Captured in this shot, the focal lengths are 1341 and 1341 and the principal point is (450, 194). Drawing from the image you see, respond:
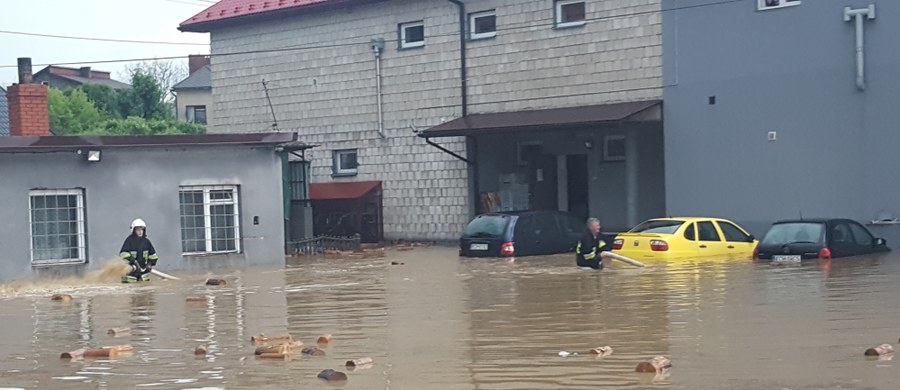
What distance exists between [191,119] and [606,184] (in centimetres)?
4980

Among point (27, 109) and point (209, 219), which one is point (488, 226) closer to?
point (209, 219)

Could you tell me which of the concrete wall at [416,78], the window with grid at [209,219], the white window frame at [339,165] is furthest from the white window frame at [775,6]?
the white window frame at [339,165]

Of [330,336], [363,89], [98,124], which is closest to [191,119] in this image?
[98,124]

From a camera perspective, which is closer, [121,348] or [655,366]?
[655,366]

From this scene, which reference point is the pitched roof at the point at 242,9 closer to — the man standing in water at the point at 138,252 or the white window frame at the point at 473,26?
the white window frame at the point at 473,26

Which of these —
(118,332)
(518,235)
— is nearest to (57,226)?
(518,235)

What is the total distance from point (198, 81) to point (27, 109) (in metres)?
50.9

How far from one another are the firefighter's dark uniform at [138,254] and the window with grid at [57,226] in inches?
91.4

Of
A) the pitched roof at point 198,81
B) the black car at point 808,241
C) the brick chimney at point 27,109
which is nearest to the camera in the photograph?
the black car at point 808,241

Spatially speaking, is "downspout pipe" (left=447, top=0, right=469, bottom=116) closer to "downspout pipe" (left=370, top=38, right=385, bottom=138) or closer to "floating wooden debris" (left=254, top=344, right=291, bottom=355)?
"downspout pipe" (left=370, top=38, right=385, bottom=138)

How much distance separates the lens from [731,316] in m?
16.2

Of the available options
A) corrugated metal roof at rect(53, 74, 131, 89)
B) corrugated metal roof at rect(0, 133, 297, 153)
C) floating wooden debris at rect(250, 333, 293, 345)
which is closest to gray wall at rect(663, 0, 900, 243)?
corrugated metal roof at rect(0, 133, 297, 153)

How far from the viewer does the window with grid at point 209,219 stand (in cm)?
2842

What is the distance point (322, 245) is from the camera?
35188 millimetres
